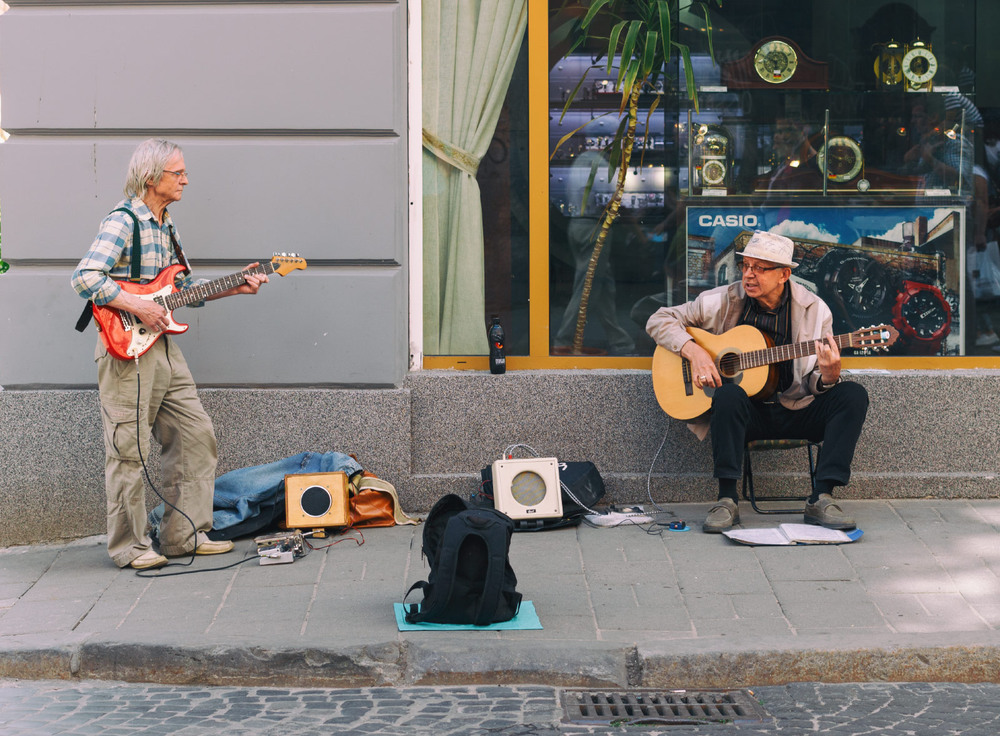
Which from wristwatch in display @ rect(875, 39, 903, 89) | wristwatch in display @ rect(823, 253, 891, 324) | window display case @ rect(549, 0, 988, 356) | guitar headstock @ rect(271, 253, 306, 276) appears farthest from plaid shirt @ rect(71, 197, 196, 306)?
wristwatch in display @ rect(875, 39, 903, 89)

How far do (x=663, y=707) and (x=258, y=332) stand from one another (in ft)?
10.7

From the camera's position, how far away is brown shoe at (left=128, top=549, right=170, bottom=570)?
223 inches

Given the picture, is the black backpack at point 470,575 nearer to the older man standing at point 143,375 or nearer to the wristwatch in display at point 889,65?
the older man standing at point 143,375

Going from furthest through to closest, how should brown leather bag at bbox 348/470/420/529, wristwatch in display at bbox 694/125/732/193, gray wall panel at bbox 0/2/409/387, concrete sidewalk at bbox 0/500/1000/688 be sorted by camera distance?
1. wristwatch in display at bbox 694/125/732/193
2. gray wall panel at bbox 0/2/409/387
3. brown leather bag at bbox 348/470/420/529
4. concrete sidewalk at bbox 0/500/1000/688

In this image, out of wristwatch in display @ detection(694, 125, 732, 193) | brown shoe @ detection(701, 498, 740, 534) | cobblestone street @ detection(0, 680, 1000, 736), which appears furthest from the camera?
wristwatch in display @ detection(694, 125, 732, 193)

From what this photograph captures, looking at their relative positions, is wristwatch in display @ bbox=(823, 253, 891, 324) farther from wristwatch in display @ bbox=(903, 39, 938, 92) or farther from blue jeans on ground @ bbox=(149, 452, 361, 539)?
blue jeans on ground @ bbox=(149, 452, 361, 539)

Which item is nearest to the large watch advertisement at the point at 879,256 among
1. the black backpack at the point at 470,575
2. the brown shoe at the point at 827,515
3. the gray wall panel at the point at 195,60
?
the brown shoe at the point at 827,515

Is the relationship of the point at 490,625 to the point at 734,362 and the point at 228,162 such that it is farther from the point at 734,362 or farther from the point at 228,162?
the point at 228,162

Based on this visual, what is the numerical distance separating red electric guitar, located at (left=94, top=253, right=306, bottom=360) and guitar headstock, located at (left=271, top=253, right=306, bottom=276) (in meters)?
0.19

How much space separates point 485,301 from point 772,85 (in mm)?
2076

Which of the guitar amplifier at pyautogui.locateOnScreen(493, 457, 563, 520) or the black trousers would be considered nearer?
the black trousers

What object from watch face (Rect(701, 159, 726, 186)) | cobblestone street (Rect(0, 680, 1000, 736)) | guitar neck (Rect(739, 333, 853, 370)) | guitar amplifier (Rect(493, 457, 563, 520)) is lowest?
cobblestone street (Rect(0, 680, 1000, 736))

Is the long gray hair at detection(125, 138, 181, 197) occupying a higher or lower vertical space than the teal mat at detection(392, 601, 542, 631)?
higher

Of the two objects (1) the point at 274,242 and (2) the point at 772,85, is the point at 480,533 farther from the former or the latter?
(2) the point at 772,85
